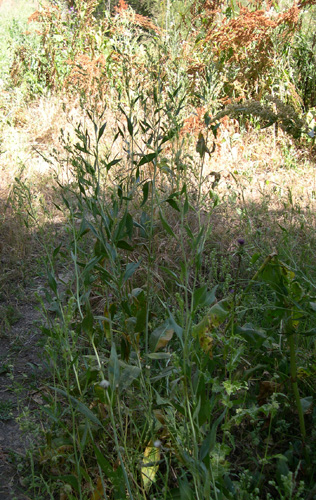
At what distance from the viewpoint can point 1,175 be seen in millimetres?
4113

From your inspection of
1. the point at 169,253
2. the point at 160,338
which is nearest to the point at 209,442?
the point at 160,338

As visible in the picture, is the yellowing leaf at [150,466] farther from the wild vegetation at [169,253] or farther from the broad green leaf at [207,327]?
the broad green leaf at [207,327]

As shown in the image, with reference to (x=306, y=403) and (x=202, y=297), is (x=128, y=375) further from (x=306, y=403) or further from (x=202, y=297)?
(x=306, y=403)

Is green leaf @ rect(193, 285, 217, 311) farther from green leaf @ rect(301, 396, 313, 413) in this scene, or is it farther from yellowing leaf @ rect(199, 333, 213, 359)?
green leaf @ rect(301, 396, 313, 413)

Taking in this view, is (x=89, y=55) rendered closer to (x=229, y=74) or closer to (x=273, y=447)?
(x=229, y=74)

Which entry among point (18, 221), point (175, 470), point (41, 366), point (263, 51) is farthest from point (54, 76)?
point (175, 470)

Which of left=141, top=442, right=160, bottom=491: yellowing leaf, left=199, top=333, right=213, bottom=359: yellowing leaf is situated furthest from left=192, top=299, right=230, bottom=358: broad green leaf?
left=141, top=442, right=160, bottom=491: yellowing leaf

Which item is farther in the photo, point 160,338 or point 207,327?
point 160,338

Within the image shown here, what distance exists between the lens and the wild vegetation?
1256 millimetres

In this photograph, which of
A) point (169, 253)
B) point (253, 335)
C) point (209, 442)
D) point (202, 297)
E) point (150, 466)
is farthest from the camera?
point (169, 253)

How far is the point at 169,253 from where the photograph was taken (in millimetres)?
2717

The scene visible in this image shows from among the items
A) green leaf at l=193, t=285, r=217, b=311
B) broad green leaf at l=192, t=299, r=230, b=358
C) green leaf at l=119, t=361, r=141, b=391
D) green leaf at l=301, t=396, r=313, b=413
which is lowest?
green leaf at l=301, t=396, r=313, b=413

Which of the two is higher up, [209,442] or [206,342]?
[206,342]

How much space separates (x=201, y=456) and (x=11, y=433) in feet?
3.18
